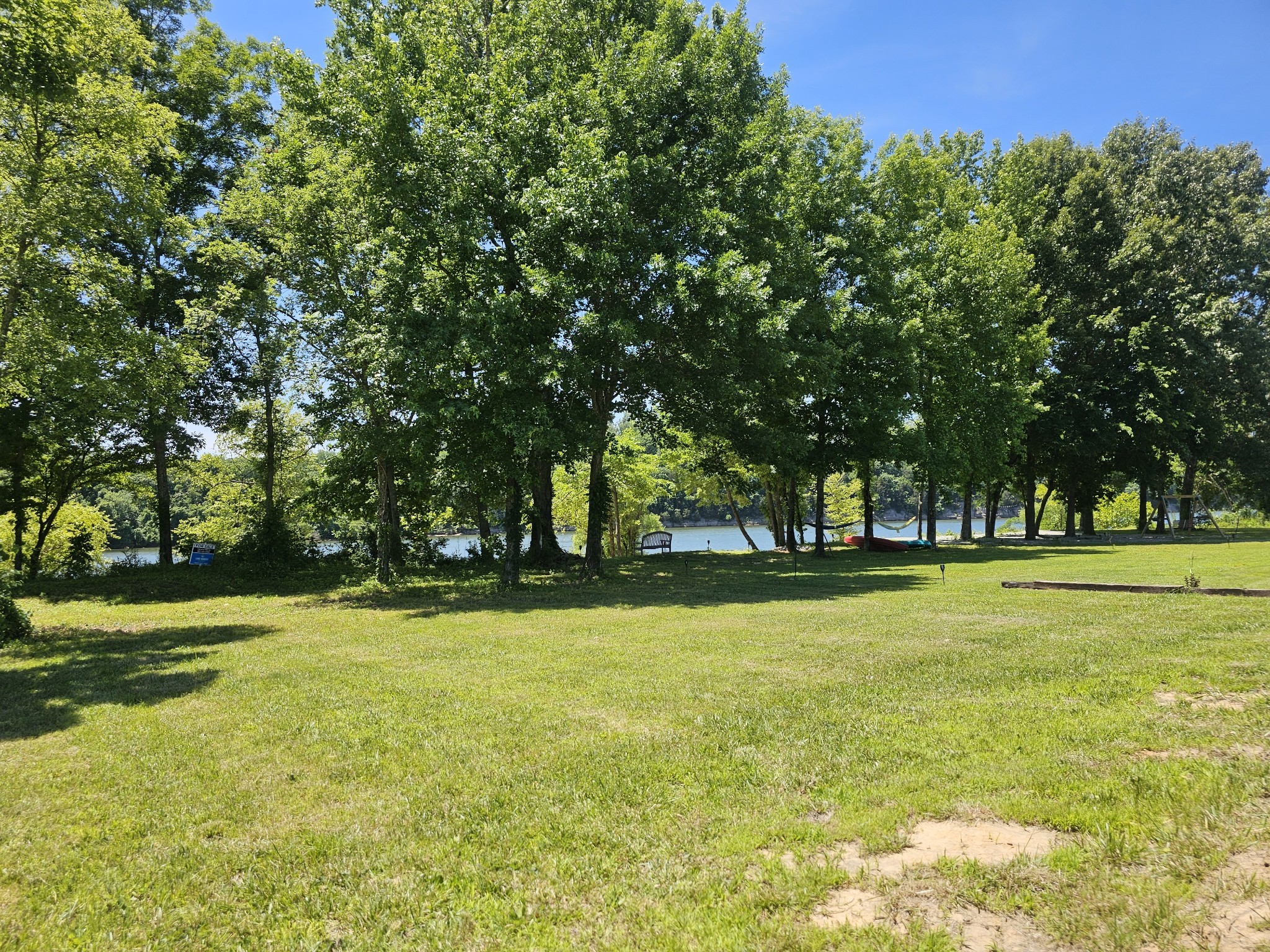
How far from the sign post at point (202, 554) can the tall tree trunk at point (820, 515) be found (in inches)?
850

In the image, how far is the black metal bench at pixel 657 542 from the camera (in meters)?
29.9

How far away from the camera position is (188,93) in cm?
2317

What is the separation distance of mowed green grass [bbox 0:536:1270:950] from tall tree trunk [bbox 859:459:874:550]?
17.3 meters

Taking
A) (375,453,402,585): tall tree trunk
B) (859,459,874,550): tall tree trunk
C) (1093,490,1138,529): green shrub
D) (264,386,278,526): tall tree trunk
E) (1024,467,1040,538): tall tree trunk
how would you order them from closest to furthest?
(375,453,402,585): tall tree trunk
(264,386,278,526): tall tree trunk
(859,459,874,550): tall tree trunk
(1024,467,1040,538): tall tree trunk
(1093,490,1138,529): green shrub

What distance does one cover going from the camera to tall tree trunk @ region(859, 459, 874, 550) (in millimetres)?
27745

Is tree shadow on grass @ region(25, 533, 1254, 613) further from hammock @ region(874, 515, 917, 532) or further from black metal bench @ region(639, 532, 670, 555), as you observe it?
hammock @ region(874, 515, 917, 532)

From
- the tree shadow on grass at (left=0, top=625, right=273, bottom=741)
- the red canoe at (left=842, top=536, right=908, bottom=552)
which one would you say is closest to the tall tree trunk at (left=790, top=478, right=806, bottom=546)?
the red canoe at (left=842, top=536, right=908, bottom=552)

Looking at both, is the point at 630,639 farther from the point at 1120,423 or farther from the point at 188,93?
the point at 1120,423

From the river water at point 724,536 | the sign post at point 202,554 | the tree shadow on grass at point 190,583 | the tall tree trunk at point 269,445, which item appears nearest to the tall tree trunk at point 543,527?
the tree shadow on grass at point 190,583

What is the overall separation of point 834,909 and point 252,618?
1363 centimetres

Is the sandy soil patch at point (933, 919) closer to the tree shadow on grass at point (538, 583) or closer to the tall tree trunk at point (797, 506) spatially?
the tree shadow on grass at point (538, 583)

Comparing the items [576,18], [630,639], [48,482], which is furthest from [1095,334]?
[48,482]

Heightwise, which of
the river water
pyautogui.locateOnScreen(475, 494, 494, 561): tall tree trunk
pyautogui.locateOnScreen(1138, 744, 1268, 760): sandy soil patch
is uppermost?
pyautogui.locateOnScreen(475, 494, 494, 561): tall tree trunk

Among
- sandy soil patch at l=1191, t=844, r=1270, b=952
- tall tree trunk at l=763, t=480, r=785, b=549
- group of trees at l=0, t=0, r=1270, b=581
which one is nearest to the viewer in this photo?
sandy soil patch at l=1191, t=844, r=1270, b=952
